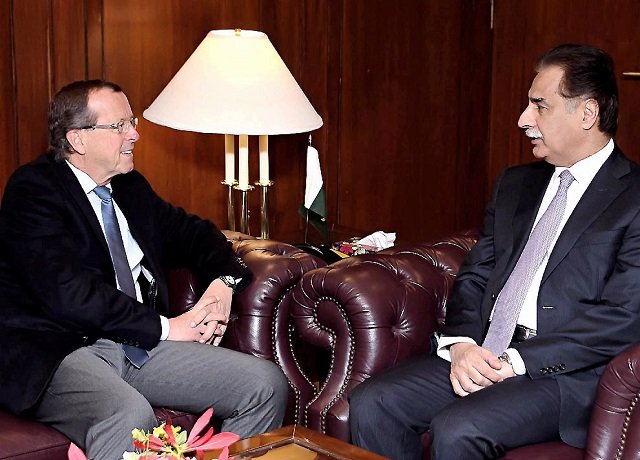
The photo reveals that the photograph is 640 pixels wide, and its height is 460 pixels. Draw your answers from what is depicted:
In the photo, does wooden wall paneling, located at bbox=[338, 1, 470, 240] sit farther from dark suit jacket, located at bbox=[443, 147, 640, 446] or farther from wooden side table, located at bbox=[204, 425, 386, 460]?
wooden side table, located at bbox=[204, 425, 386, 460]

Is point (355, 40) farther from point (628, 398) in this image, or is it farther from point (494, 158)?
point (628, 398)

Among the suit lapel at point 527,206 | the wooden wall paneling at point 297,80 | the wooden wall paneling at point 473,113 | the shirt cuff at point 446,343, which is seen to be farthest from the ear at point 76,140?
the wooden wall paneling at point 473,113

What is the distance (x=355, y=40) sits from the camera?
5.13 metres

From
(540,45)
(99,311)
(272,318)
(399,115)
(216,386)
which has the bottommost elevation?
(216,386)

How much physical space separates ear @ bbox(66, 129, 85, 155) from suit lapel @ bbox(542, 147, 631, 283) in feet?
4.33

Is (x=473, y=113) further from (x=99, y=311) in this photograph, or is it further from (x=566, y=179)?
(x=99, y=311)

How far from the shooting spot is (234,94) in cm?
353

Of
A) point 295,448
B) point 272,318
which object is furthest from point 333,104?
point 295,448

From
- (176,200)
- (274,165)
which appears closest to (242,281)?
(176,200)

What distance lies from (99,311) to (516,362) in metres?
1.10

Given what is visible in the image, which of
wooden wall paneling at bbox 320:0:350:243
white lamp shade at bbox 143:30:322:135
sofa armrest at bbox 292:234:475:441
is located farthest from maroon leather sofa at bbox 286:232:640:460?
wooden wall paneling at bbox 320:0:350:243

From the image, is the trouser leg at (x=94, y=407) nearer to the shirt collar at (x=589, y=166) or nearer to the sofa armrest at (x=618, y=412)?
the sofa armrest at (x=618, y=412)

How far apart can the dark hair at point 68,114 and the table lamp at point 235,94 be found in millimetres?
626

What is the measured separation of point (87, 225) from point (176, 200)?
171 centimetres
